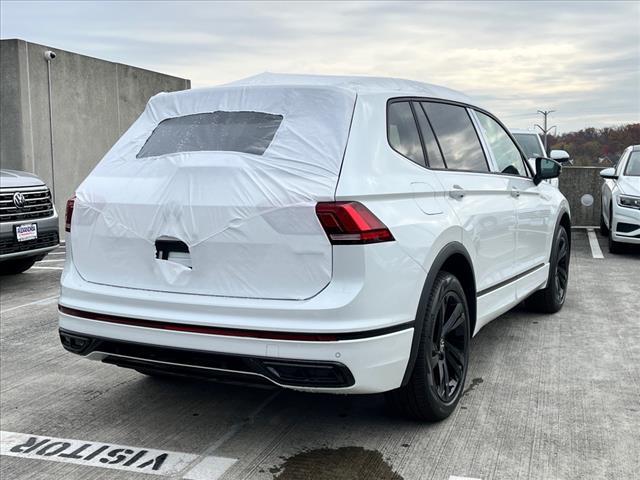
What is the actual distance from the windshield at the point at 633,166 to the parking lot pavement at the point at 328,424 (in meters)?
5.71

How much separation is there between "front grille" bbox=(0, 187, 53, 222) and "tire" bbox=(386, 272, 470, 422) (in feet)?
17.5

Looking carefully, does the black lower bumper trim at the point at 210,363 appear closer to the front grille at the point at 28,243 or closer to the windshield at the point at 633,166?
the front grille at the point at 28,243

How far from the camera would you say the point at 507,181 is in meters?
4.71

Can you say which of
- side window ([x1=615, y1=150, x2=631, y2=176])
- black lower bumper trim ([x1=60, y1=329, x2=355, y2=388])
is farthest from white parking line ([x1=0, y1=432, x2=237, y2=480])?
side window ([x1=615, y1=150, x2=631, y2=176])

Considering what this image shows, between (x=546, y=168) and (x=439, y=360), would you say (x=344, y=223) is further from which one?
(x=546, y=168)

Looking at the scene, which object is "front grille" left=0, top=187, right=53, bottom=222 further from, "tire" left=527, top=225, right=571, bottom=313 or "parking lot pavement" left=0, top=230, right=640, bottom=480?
"tire" left=527, top=225, right=571, bottom=313

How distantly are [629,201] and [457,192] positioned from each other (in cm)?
679

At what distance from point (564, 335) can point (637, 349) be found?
0.57 metres

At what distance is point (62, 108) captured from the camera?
14.9 m

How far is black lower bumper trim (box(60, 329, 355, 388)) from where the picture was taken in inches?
116

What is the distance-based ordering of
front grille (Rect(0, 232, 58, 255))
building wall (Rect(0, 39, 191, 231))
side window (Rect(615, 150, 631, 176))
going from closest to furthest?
front grille (Rect(0, 232, 58, 255)) → side window (Rect(615, 150, 631, 176)) → building wall (Rect(0, 39, 191, 231))

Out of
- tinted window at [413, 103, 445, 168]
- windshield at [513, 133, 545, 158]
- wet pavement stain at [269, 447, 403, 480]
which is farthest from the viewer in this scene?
windshield at [513, 133, 545, 158]

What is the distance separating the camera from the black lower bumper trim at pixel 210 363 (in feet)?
9.67

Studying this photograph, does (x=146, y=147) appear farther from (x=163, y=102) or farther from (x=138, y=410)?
(x=138, y=410)
